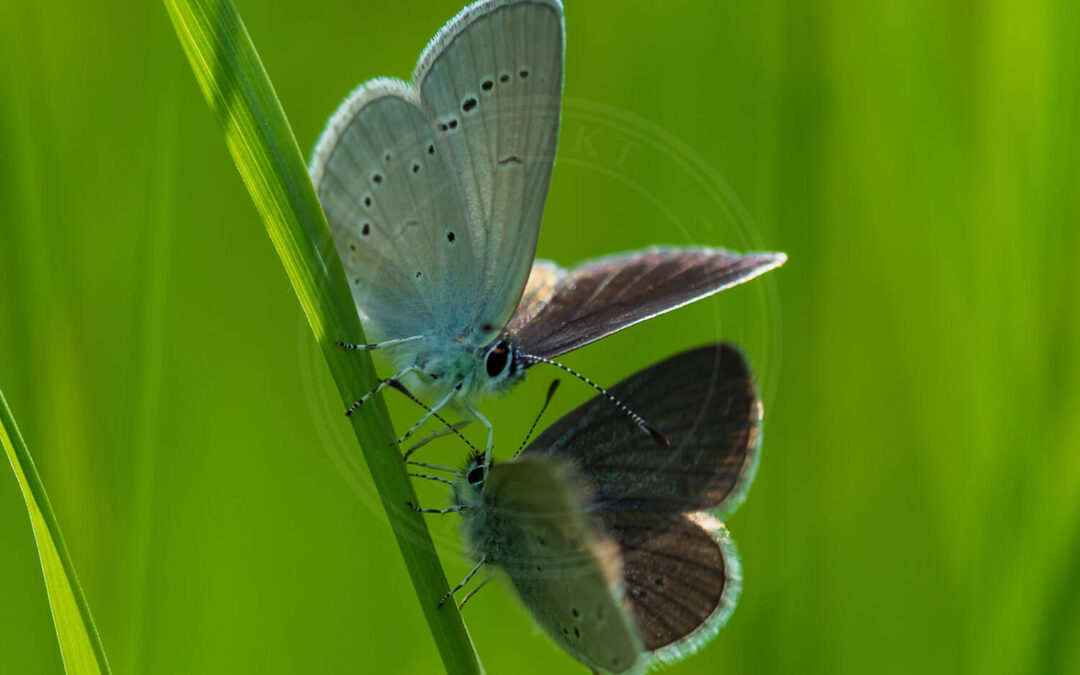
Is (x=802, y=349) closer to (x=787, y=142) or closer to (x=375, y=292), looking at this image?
(x=787, y=142)

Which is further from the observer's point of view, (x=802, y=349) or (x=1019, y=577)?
(x=802, y=349)

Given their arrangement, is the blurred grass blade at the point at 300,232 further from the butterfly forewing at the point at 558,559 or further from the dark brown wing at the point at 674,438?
the dark brown wing at the point at 674,438

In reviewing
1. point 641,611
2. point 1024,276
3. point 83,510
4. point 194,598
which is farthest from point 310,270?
point 1024,276

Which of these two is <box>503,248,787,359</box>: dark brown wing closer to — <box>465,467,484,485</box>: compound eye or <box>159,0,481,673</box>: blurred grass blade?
<box>465,467,484,485</box>: compound eye
